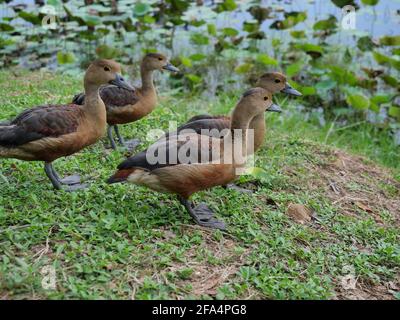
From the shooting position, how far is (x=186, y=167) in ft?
13.0

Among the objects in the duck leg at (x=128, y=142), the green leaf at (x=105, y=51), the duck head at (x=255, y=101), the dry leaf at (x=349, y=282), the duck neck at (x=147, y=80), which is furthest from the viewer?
the green leaf at (x=105, y=51)

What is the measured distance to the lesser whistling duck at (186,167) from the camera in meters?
3.96

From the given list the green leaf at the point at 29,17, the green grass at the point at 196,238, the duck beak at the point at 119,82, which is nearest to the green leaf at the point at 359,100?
the green grass at the point at 196,238

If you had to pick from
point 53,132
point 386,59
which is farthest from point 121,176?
point 386,59

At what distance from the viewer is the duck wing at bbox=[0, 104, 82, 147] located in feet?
13.8

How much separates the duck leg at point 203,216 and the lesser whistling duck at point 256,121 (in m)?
0.82

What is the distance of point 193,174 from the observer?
155 inches

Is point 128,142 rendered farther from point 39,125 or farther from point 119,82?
point 39,125

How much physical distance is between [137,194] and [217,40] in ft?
21.9

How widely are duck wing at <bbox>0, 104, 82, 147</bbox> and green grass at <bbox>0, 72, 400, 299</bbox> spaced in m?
0.40

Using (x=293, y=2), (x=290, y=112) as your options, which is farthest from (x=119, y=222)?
(x=293, y=2)

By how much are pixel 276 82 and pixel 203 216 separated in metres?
1.96

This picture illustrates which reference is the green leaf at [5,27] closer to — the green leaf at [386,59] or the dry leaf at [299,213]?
the green leaf at [386,59]
